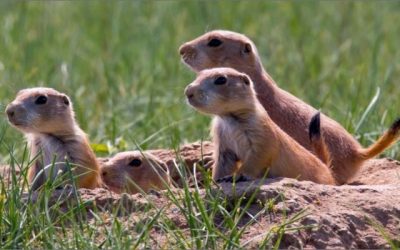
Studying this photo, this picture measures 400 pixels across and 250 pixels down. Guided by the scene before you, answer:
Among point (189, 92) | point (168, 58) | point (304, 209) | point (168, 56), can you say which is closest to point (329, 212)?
point (304, 209)

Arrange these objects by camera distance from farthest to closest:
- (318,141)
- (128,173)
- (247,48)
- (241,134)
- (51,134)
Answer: (247,48) < (318,141) < (128,173) < (51,134) < (241,134)

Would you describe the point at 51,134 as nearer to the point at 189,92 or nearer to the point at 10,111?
the point at 10,111

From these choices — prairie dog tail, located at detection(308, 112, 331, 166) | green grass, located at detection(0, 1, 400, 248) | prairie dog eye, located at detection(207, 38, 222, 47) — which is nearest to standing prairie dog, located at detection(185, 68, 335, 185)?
prairie dog tail, located at detection(308, 112, 331, 166)

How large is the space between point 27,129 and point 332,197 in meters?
1.78

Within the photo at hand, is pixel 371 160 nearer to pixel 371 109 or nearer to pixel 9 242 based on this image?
pixel 371 109

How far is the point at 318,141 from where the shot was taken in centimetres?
754

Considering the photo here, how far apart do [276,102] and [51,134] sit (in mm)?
1703

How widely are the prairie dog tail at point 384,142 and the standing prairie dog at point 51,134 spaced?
1.79m

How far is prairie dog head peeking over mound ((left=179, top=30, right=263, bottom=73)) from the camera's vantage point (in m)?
8.09

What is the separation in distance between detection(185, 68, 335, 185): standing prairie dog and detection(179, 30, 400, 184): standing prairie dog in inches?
32.7

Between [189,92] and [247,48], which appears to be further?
[247,48]

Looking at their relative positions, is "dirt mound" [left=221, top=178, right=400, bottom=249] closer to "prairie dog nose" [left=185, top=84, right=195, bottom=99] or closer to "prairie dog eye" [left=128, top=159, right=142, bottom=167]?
"prairie dog nose" [left=185, top=84, right=195, bottom=99]

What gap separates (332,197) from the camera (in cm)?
632

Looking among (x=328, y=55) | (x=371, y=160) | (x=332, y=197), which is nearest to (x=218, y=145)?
(x=332, y=197)
